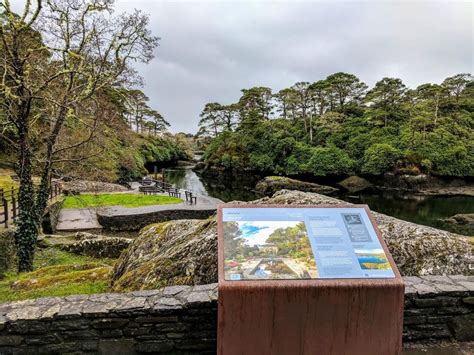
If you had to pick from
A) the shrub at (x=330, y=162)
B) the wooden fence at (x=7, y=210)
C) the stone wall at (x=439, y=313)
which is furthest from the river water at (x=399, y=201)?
the wooden fence at (x=7, y=210)

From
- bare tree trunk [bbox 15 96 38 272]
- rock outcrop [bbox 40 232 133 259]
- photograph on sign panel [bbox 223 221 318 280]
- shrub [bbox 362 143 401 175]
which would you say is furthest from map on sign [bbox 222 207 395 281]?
shrub [bbox 362 143 401 175]

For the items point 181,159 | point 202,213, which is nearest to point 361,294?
point 202,213

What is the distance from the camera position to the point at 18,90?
7.82 meters

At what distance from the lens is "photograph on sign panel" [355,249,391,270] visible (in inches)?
118

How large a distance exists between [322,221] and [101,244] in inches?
344

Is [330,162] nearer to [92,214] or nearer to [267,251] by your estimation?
[92,214]

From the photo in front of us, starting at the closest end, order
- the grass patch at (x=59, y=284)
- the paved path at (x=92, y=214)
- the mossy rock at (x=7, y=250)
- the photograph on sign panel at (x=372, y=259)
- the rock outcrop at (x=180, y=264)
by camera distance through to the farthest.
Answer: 1. the photograph on sign panel at (x=372, y=259)
2. the rock outcrop at (x=180, y=264)
3. the grass patch at (x=59, y=284)
4. the mossy rock at (x=7, y=250)
5. the paved path at (x=92, y=214)

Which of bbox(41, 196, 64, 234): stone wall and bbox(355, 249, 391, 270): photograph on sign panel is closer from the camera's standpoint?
bbox(355, 249, 391, 270): photograph on sign panel

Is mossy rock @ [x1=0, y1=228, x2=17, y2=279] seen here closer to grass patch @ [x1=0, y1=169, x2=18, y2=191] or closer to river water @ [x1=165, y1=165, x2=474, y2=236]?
grass patch @ [x1=0, y1=169, x2=18, y2=191]

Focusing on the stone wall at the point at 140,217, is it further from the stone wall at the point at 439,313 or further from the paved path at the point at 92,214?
the stone wall at the point at 439,313

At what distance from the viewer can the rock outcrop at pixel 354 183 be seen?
3538 centimetres

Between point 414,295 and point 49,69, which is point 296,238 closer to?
point 414,295

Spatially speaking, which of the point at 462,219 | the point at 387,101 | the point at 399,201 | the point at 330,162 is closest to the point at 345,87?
the point at 387,101

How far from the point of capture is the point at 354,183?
3616 cm
